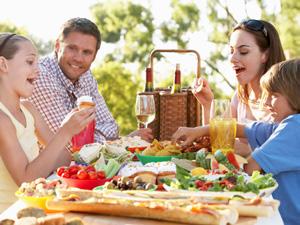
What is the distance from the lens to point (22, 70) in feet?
9.75

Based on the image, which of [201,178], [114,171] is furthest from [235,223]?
[114,171]

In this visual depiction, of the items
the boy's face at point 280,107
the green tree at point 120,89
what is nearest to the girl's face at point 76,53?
the boy's face at point 280,107

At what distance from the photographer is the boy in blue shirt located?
2799 mm

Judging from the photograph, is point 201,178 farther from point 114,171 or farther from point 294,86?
point 294,86

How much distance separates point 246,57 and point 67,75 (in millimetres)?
1138

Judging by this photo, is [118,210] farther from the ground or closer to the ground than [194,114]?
farther from the ground

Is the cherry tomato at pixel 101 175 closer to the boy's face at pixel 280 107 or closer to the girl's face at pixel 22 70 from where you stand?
the girl's face at pixel 22 70

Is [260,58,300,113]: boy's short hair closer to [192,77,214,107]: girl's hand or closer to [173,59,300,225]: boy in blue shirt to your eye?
[173,59,300,225]: boy in blue shirt

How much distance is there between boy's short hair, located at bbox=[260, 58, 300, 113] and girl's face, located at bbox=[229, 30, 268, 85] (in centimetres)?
96

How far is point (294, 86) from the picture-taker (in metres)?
2.98

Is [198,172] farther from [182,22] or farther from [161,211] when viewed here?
[182,22]

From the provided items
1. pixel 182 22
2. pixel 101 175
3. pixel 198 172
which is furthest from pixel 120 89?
pixel 101 175

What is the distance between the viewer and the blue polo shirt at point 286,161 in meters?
2.79

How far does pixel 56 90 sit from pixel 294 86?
1736 mm
